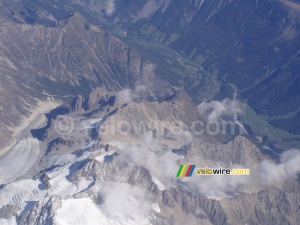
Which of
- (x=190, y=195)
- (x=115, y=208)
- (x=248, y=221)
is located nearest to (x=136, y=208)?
(x=115, y=208)

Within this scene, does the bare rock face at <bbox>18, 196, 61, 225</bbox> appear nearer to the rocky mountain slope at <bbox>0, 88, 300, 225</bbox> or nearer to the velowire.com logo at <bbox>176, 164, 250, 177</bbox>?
the rocky mountain slope at <bbox>0, 88, 300, 225</bbox>

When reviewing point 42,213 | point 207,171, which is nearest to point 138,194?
point 42,213

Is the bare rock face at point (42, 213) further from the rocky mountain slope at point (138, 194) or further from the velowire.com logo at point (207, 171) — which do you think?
the velowire.com logo at point (207, 171)

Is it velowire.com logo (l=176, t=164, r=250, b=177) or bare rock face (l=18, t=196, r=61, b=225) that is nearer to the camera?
bare rock face (l=18, t=196, r=61, b=225)

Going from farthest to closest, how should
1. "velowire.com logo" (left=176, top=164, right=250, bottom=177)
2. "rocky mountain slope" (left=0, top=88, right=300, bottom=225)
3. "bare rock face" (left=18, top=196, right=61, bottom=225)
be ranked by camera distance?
"velowire.com logo" (left=176, top=164, right=250, bottom=177) → "rocky mountain slope" (left=0, top=88, right=300, bottom=225) → "bare rock face" (left=18, top=196, right=61, bottom=225)

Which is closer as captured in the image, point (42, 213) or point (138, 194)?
point (42, 213)

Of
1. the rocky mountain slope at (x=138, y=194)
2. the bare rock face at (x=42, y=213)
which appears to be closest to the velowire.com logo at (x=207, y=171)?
the rocky mountain slope at (x=138, y=194)

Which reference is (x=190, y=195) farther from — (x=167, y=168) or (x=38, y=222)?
(x=38, y=222)

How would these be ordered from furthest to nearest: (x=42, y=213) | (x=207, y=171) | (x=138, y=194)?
(x=207, y=171) < (x=138, y=194) < (x=42, y=213)

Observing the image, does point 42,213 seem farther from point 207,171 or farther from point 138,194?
point 207,171

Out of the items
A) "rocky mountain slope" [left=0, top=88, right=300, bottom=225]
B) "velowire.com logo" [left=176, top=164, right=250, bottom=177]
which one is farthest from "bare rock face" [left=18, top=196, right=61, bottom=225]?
"velowire.com logo" [left=176, top=164, right=250, bottom=177]

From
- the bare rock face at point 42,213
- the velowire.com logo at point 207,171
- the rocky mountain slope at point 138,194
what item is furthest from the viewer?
the velowire.com logo at point 207,171
